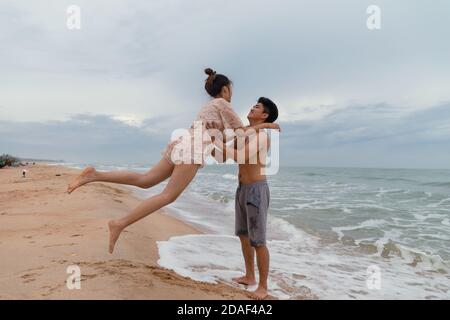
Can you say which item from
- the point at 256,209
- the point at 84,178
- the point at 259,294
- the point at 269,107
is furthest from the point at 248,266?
Answer: the point at 84,178

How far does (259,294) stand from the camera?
3.80 metres

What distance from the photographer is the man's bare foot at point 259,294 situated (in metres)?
3.75

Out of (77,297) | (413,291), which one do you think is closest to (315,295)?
(413,291)

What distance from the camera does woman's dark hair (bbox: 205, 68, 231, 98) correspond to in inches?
153

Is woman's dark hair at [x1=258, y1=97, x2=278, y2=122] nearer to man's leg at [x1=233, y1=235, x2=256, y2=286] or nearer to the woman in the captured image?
the woman

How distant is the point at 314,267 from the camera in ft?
17.8

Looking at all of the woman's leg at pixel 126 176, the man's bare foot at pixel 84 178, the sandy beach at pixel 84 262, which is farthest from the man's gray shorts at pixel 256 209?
the man's bare foot at pixel 84 178

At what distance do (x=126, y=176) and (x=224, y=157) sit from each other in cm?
105

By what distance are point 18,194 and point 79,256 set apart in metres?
7.86

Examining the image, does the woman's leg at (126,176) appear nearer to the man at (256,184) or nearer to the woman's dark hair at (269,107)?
the man at (256,184)

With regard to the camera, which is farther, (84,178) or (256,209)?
(256,209)

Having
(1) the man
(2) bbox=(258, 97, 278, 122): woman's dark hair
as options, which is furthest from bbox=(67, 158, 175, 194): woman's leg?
(2) bbox=(258, 97, 278, 122): woman's dark hair

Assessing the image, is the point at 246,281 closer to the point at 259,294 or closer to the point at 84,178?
the point at 259,294
